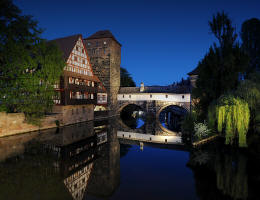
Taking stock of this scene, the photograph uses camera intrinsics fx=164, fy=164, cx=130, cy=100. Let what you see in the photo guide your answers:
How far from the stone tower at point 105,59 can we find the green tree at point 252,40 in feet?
75.3

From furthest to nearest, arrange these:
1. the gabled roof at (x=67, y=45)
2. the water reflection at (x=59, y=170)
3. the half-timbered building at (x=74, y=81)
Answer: the gabled roof at (x=67, y=45)
the half-timbered building at (x=74, y=81)
the water reflection at (x=59, y=170)

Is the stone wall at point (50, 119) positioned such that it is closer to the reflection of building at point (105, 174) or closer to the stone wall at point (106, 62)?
the stone wall at point (106, 62)

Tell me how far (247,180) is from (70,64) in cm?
1917

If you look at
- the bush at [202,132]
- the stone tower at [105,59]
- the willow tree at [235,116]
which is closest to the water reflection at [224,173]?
the willow tree at [235,116]

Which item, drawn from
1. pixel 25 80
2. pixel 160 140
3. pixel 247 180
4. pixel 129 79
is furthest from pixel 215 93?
pixel 129 79

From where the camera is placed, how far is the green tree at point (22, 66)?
1234 cm

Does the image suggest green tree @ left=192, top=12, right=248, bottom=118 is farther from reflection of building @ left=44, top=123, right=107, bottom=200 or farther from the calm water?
reflection of building @ left=44, top=123, right=107, bottom=200

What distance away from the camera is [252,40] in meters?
29.1

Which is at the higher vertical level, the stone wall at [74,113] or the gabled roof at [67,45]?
the gabled roof at [67,45]

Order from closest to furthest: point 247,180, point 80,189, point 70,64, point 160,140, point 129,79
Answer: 1. point 80,189
2. point 247,180
3. point 160,140
4. point 70,64
5. point 129,79

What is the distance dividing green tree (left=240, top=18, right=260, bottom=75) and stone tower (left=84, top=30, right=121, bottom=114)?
75.3ft

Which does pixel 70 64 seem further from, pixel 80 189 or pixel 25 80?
pixel 80 189

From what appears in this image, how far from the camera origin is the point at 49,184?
20.6 ft

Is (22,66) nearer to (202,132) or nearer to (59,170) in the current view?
(59,170)
